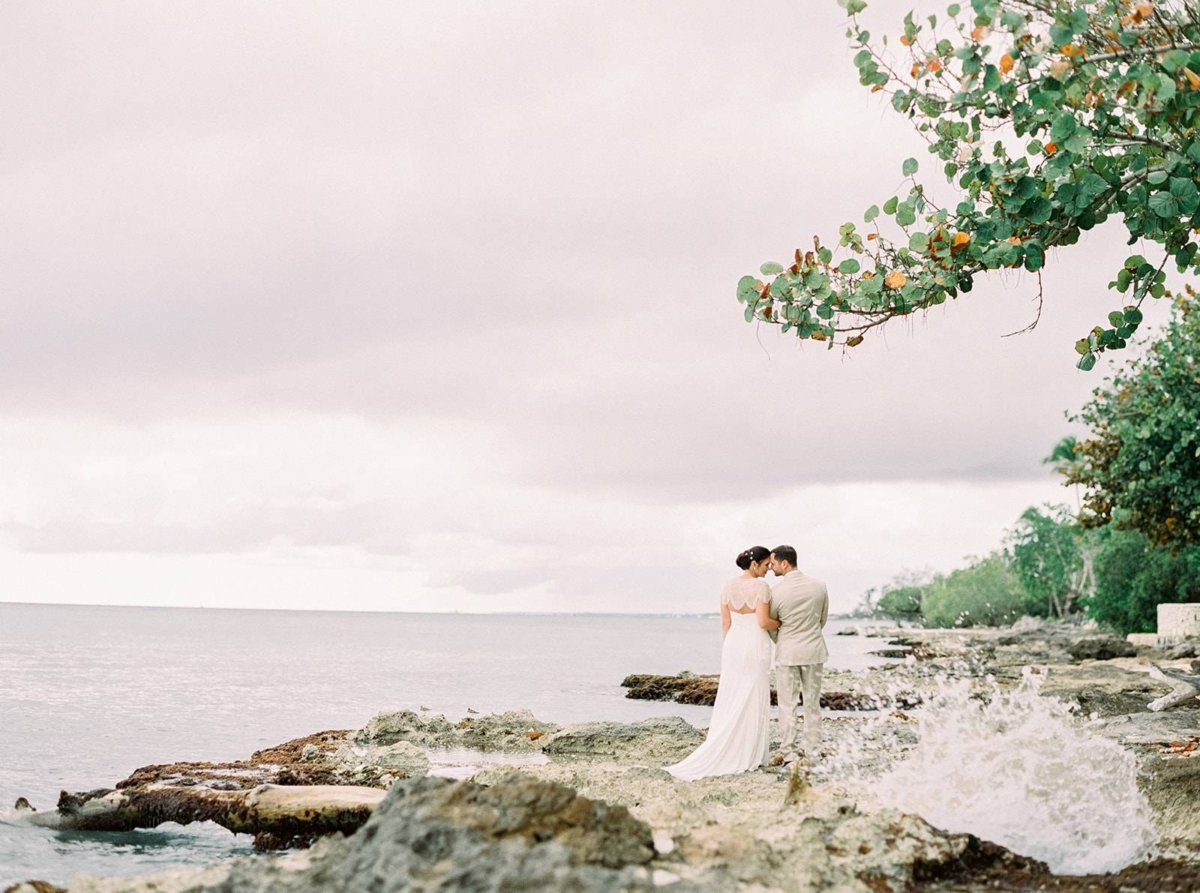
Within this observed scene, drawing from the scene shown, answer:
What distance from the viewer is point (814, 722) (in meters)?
12.8

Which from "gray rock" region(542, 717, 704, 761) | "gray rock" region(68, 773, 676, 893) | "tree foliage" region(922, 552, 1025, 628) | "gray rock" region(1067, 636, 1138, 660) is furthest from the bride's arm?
"tree foliage" region(922, 552, 1025, 628)

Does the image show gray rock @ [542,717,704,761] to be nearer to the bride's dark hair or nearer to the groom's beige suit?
the groom's beige suit

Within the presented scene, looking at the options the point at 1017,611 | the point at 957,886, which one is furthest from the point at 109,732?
the point at 1017,611

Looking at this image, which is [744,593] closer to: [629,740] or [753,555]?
[753,555]

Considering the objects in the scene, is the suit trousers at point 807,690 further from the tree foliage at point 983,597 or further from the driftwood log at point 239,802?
the tree foliage at point 983,597

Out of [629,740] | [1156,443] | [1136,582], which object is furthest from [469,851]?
[1136,582]

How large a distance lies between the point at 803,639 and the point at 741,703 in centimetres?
108

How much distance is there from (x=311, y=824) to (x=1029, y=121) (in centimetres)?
906

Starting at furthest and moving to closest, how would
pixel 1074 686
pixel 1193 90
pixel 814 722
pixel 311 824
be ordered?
pixel 1074 686 < pixel 814 722 < pixel 311 824 < pixel 1193 90

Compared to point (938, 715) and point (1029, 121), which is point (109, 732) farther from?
point (1029, 121)

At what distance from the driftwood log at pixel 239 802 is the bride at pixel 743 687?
13.2ft

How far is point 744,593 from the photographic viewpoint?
1277 centimetres

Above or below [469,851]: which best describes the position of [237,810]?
below

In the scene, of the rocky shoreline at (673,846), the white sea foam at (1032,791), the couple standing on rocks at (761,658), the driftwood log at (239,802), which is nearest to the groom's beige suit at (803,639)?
the couple standing on rocks at (761,658)
